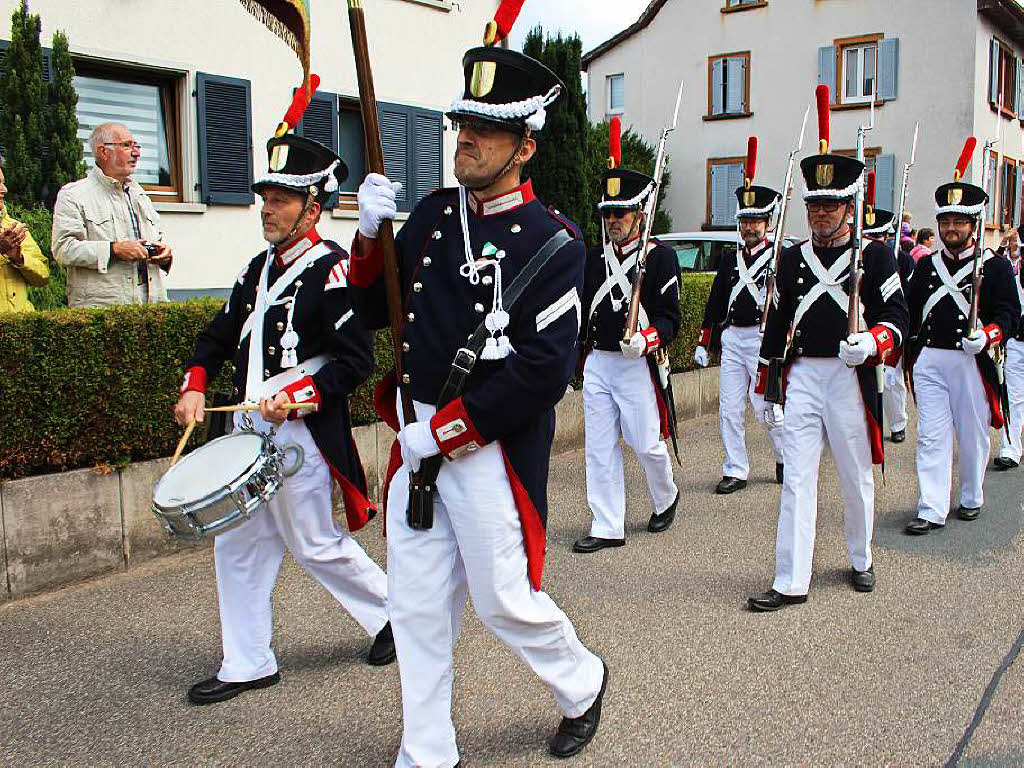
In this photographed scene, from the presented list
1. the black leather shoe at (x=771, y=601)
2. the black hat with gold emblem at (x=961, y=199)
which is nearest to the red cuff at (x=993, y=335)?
the black hat with gold emblem at (x=961, y=199)

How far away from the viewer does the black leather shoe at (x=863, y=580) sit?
5.61 metres

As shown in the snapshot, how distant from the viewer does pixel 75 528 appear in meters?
5.46

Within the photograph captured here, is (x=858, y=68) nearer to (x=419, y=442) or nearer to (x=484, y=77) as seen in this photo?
(x=484, y=77)

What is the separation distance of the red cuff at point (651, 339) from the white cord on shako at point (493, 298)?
321cm

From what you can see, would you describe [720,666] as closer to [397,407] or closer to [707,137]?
[397,407]

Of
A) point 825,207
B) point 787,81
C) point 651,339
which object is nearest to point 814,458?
point 825,207

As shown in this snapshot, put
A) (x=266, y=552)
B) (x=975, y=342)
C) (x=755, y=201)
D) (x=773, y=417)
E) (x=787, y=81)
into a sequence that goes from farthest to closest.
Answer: (x=787, y=81), (x=755, y=201), (x=773, y=417), (x=975, y=342), (x=266, y=552)

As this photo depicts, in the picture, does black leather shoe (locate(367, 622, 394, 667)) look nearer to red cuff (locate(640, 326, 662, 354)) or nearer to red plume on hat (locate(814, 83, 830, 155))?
red cuff (locate(640, 326, 662, 354))

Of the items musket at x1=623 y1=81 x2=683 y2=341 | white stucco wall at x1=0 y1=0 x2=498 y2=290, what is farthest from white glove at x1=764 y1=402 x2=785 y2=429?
white stucco wall at x1=0 y1=0 x2=498 y2=290

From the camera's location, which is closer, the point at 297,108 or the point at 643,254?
the point at 297,108

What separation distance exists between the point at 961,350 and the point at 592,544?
2.89 m

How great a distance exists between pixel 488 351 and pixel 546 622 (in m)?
0.94

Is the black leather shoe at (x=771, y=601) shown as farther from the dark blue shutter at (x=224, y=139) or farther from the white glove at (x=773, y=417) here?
the dark blue shutter at (x=224, y=139)

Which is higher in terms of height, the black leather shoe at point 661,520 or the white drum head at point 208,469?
the white drum head at point 208,469
